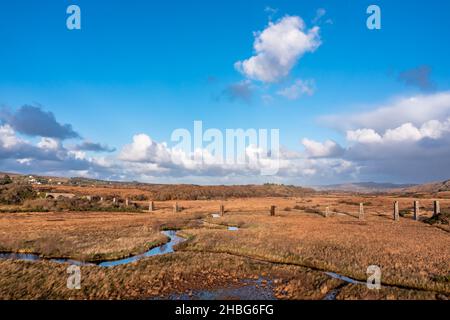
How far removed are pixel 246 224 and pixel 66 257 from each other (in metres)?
22.6

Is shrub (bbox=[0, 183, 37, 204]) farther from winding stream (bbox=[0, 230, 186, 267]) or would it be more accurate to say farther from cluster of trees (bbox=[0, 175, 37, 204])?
winding stream (bbox=[0, 230, 186, 267])

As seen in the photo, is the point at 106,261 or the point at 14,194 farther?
the point at 14,194

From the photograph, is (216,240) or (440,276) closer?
(440,276)

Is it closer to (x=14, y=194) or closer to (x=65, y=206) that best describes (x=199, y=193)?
(x=14, y=194)

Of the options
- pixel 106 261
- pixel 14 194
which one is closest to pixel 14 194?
pixel 14 194

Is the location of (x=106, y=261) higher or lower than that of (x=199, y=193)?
higher

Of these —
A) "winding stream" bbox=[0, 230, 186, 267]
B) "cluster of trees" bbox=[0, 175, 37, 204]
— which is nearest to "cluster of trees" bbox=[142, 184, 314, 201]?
"cluster of trees" bbox=[0, 175, 37, 204]

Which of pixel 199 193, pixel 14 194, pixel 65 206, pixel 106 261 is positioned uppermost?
pixel 14 194
